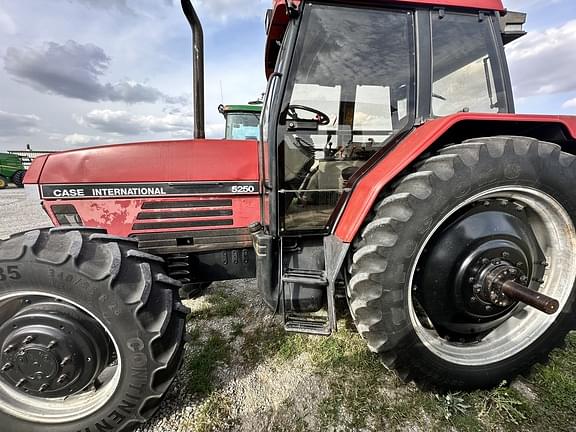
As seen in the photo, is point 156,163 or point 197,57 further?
point 197,57

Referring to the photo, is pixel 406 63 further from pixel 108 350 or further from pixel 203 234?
pixel 108 350

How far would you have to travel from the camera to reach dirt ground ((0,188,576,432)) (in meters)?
1.49

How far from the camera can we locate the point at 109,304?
1.30 m

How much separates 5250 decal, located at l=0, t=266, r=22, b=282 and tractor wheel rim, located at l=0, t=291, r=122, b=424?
0.26ft

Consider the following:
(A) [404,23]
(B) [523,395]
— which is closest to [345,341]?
(B) [523,395]

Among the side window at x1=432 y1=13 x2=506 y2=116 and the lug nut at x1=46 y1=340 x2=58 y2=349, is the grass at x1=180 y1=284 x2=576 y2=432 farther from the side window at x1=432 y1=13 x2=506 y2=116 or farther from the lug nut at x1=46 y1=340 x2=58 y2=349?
the side window at x1=432 y1=13 x2=506 y2=116

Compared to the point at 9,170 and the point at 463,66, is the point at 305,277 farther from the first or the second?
the point at 9,170

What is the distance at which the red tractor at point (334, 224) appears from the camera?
→ 1.35 meters

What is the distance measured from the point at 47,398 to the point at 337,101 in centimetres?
211

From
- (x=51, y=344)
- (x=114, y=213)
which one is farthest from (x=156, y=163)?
(x=51, y=344)

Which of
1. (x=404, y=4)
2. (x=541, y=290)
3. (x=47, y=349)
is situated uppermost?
(x=404, y=4)

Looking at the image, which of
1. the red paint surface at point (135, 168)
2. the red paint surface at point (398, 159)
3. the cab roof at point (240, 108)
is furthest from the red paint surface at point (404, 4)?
the cab roof at point (240, 108)

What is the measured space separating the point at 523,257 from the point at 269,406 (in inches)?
61.3

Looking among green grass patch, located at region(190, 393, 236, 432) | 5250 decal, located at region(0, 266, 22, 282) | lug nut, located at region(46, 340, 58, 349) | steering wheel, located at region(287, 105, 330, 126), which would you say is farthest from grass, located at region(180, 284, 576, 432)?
steering wheel, located at region(287, 105, 330, 126)
